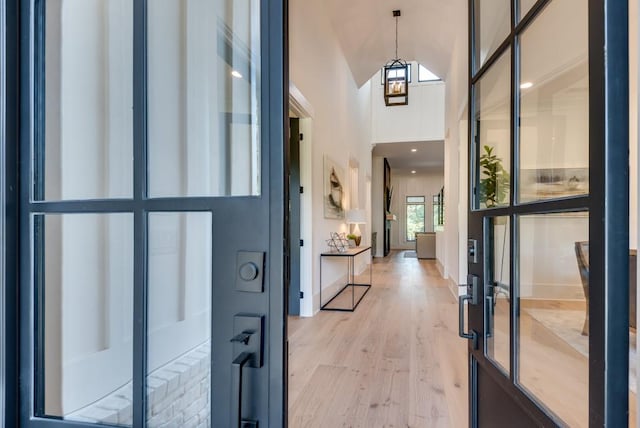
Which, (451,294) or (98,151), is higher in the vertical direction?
(98,151)

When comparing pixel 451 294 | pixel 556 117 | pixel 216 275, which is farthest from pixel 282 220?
pixel 451 294

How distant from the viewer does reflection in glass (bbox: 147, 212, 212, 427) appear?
820 mm

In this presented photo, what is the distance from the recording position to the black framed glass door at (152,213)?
753mm

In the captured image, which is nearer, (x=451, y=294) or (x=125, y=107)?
(x=125, y=107)

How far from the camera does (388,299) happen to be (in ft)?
15.8

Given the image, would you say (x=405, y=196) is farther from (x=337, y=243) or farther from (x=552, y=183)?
(x=552, y=183)

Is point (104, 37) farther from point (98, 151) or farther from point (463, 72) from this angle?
point (463, 72)

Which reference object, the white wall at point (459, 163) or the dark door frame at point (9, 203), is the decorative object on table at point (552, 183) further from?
the white wall at point (459, 163)

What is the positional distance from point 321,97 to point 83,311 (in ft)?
13.3

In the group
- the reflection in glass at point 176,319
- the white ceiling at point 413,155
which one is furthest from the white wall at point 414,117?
the reflection in glass at point 176,319

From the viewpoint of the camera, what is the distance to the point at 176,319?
2.77ft

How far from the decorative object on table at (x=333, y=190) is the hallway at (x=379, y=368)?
4.78 ft

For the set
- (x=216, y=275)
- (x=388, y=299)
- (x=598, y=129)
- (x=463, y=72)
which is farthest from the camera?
(x=388, y=299)

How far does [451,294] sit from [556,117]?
179 inches
